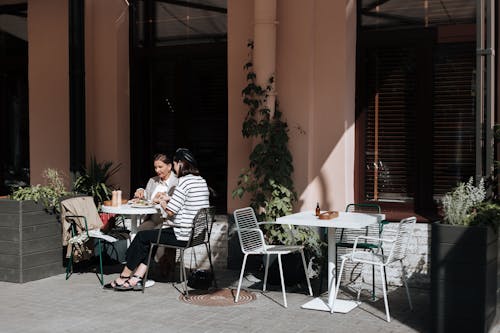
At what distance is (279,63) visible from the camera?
27.2 feet

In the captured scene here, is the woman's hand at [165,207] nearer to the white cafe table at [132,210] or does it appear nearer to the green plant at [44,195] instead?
the white cafe table at [132,210]

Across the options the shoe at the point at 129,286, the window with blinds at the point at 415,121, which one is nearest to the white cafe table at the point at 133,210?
the shoe at the point at 129,286

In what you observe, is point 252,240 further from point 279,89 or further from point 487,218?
point 487,218

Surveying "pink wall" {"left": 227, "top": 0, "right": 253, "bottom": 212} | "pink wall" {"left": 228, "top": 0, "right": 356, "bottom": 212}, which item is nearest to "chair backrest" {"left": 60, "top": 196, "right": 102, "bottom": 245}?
"pink wall" {"left": 227, "top": 0, "right": 253, "bottom": 212}

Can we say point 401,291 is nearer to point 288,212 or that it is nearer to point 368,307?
point 368,307

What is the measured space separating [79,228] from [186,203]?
1.45 m

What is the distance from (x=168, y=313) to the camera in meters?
6.49

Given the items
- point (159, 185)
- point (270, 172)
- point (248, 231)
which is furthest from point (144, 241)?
point (270, 172)

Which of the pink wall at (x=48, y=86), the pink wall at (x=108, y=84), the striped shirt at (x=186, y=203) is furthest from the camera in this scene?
the pink wall at (x=48, y=86)

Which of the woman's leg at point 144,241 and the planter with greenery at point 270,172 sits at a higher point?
the planter with greenery at point 270,172

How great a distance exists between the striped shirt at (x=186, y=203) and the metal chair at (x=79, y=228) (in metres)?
0.94

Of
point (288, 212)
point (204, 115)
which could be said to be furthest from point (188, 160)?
point (204, 115)

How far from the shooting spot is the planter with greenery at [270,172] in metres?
7.77

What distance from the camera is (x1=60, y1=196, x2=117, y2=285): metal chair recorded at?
7.85 meters
